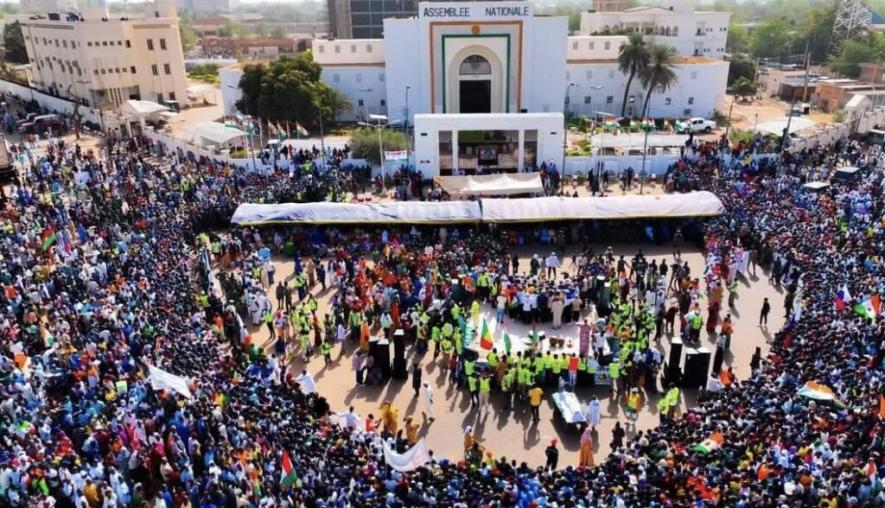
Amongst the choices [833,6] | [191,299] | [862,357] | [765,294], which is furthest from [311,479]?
[833,6]

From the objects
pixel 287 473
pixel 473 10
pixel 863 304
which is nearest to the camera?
pixel 287 473

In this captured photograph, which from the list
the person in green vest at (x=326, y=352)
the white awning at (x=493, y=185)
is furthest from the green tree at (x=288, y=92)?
the person in green vest at (x=326, y=352)

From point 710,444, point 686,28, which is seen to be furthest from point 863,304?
point 686,28

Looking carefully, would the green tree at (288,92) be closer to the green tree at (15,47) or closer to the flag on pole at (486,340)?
the flag on pole at (486,340)

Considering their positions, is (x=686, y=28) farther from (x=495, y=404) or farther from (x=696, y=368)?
(x=495, y=404)

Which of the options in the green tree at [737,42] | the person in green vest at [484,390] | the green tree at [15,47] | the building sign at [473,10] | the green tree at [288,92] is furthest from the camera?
the green tree at [737,42]
